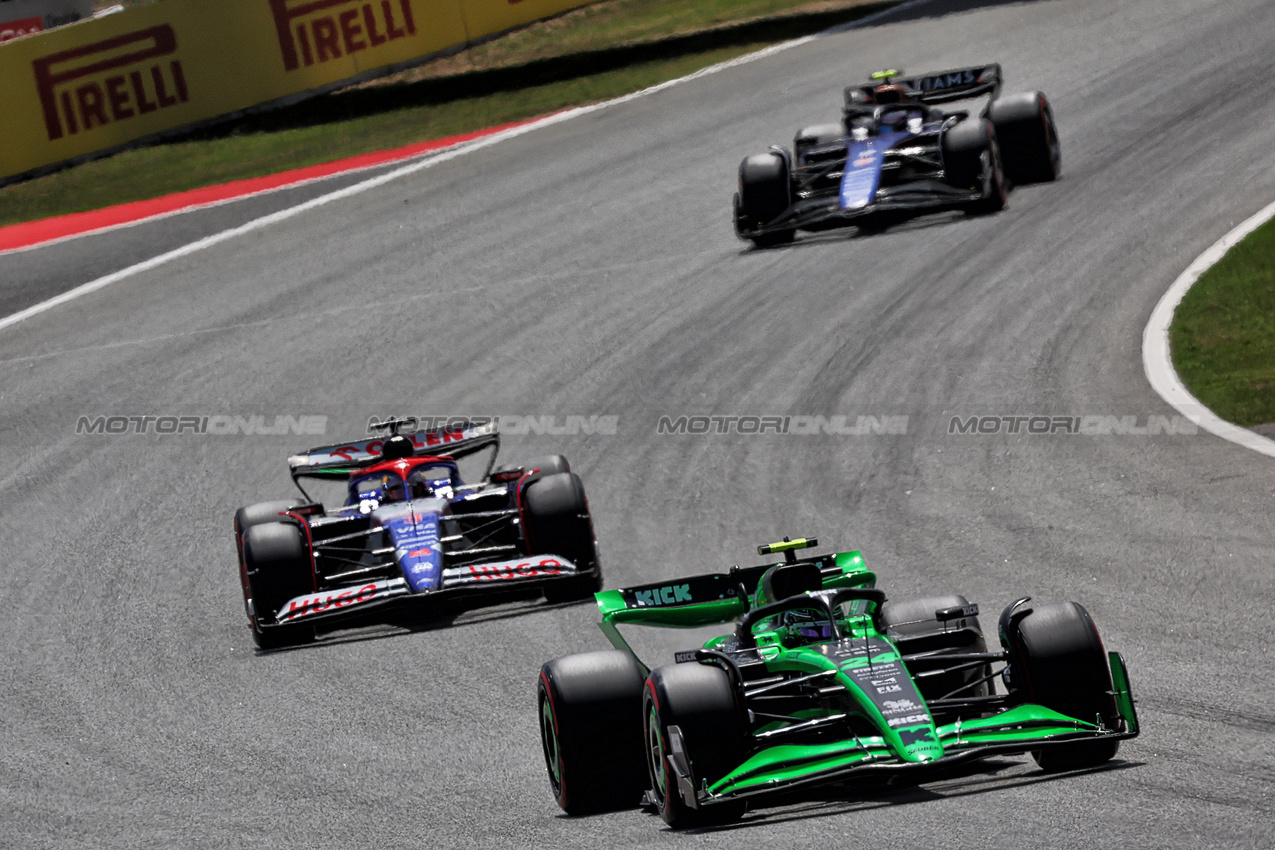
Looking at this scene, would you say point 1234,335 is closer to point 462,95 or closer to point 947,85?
point 947,85

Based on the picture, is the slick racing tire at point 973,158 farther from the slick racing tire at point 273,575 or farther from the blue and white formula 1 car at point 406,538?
the slick racing tire at point 273,575

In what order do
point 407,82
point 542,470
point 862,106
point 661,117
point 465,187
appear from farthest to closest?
point 407,82, point 661,117, point 465,187, point 862,106, point 542,470

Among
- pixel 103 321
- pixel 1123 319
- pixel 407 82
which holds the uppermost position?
pixel 407 82

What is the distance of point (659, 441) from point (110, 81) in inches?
622

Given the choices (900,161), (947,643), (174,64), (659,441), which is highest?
(174,64)

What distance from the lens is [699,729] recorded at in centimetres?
748

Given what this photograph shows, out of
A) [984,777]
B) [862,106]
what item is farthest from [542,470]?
[862,106]

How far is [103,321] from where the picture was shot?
22016 mm

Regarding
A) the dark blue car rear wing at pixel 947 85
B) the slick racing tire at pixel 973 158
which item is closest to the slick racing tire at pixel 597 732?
the slick racing tire at pixel 973 158

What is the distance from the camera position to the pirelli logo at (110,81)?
27.8 m

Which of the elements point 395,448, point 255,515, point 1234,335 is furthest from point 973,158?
point 255,515

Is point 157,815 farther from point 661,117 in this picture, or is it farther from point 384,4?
point 384,4

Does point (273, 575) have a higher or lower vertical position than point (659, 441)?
higher

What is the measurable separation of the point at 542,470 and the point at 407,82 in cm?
1890
